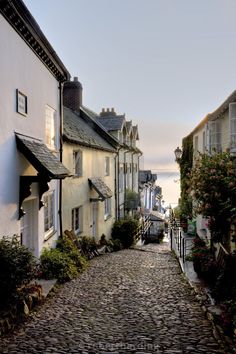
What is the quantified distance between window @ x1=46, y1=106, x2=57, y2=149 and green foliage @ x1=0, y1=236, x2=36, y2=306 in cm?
638

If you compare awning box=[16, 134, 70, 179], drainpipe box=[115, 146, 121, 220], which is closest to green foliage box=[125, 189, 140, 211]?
drainpipe box=[115, 146, 121, 220]

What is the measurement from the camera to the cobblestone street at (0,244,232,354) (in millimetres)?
6375

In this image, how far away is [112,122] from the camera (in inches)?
1235

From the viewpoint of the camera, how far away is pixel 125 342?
6613 mm

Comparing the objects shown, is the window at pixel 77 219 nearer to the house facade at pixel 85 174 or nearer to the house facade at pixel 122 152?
the house facade at pixel 85 174

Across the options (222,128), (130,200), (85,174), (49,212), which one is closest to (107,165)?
(130,200)

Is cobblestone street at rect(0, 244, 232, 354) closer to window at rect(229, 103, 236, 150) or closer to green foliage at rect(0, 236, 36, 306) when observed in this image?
green foliage at rect(0, 236, 36, 306)

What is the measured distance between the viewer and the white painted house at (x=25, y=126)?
9103 millimetres

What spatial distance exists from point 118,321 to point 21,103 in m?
6.46

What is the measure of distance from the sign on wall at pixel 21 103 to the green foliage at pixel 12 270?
3.98 metres

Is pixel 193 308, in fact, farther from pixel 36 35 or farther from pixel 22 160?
pixel 36 35

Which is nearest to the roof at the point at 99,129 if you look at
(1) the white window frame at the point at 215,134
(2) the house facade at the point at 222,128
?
(2) the house facade at the point at 222,128

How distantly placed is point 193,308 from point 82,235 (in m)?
10.6

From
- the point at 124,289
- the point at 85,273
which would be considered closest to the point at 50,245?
the point at 85,273
